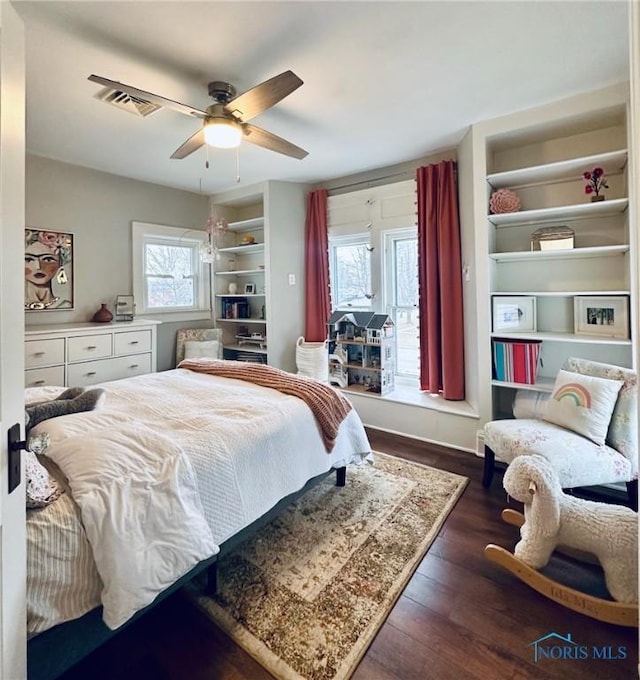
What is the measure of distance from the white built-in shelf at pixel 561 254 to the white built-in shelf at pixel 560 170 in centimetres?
55

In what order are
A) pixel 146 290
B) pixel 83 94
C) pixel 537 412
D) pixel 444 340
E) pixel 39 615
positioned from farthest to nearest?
pixel 146 290 < pixel 444 340 < pixel 537 412 < pixel 83 94 < pixel 39 615

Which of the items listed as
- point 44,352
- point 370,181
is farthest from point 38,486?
point 370,181

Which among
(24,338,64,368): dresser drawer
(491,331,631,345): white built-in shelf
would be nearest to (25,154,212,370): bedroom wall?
(24,338,64,368): dresser drawer

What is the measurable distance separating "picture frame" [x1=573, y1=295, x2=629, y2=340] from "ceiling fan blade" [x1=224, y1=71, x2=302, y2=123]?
7.87ft

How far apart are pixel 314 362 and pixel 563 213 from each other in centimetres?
251

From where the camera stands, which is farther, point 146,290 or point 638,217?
point 146,290

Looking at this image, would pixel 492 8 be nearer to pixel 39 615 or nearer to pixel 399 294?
pixel 399 294

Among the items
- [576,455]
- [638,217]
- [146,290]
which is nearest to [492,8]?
[638,217]

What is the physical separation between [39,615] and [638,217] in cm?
187

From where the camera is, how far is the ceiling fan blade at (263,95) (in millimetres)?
1688

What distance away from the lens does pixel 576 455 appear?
6.22ft

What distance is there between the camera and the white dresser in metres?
2.90

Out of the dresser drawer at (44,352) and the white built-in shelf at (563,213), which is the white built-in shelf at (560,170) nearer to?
the white built-in shelf at (563,213)

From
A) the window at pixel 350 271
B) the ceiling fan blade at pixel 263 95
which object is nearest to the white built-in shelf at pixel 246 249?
the window at pixel 350 271
